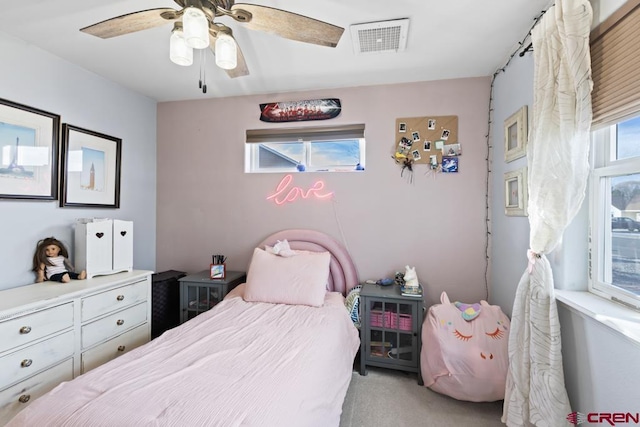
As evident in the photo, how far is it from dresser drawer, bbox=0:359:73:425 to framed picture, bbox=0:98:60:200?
3.95 ft

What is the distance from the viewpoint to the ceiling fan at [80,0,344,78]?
122cm

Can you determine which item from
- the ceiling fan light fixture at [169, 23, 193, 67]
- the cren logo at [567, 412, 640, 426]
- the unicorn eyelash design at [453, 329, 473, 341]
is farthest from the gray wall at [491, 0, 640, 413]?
the ceiling fan light fixture at [169, 23, 193, 67]

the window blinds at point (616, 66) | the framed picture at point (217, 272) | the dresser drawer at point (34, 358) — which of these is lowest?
the dresser drawer at point (34, 358)

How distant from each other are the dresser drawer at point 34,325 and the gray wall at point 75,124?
539 millimetres

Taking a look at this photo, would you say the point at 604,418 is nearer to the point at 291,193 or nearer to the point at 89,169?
the point at 291,193

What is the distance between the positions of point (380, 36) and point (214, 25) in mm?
1114

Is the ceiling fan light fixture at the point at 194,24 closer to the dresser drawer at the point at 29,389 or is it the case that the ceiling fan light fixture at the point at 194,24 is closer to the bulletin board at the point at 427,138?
the bulletin board at the point at 427,138

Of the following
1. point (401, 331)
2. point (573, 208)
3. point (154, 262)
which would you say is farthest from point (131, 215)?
point (573, 208)

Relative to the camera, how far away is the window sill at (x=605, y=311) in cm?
112

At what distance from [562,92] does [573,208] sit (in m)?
0.57

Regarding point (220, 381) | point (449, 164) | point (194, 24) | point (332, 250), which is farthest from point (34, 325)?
point (449, 164)

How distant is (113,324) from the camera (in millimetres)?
2197

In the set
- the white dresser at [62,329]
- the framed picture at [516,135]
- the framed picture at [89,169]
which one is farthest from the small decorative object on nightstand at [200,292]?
the framed picture at [516,135]

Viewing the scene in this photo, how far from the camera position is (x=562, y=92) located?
4.59ft
